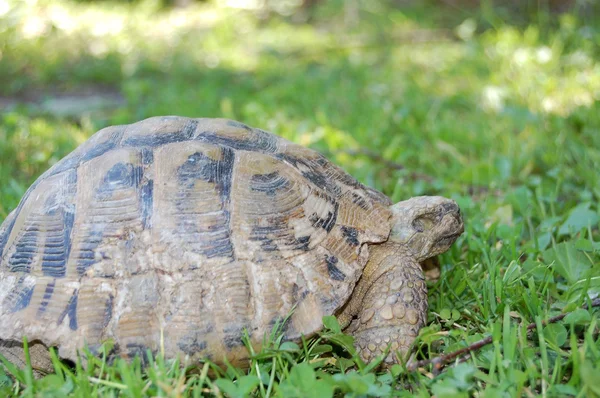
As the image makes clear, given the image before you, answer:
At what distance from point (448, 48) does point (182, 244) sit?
20.0ft

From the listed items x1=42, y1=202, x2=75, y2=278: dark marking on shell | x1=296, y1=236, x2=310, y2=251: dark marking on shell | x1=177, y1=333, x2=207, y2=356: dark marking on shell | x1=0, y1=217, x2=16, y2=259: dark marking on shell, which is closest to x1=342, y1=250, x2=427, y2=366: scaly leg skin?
x1=296, y1=236, x2=310, y2=251: dark marking on shell

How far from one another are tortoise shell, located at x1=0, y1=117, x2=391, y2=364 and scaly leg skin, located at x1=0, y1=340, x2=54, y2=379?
121mm

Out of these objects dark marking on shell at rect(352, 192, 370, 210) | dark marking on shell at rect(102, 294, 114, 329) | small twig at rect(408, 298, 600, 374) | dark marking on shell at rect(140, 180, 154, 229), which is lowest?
small twig at rect(408, 298, 600, 374)

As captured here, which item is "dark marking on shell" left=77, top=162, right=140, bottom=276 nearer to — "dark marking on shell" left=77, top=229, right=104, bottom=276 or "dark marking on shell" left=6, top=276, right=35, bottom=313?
"dark marking on shell" left=77, top=229, right=104, bottom=276

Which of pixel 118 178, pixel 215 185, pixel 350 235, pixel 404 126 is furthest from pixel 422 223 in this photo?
pixel 404 126

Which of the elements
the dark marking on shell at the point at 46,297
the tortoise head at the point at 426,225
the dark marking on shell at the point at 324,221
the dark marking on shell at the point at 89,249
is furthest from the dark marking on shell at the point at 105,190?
the tortoise head at the point at 426,225

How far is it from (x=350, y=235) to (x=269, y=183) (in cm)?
39

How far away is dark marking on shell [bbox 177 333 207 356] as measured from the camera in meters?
2.01

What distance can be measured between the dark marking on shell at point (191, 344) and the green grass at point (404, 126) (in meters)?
0.07

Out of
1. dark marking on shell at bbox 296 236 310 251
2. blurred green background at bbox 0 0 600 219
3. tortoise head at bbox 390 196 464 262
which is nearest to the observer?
dark marking on shell at bbox 296 236 310 251

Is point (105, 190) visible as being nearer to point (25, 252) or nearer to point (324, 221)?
point (25, 252)

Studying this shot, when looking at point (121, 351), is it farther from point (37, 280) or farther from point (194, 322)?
point (37, 280)

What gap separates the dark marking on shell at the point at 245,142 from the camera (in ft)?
7.78

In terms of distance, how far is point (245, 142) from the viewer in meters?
2.42
